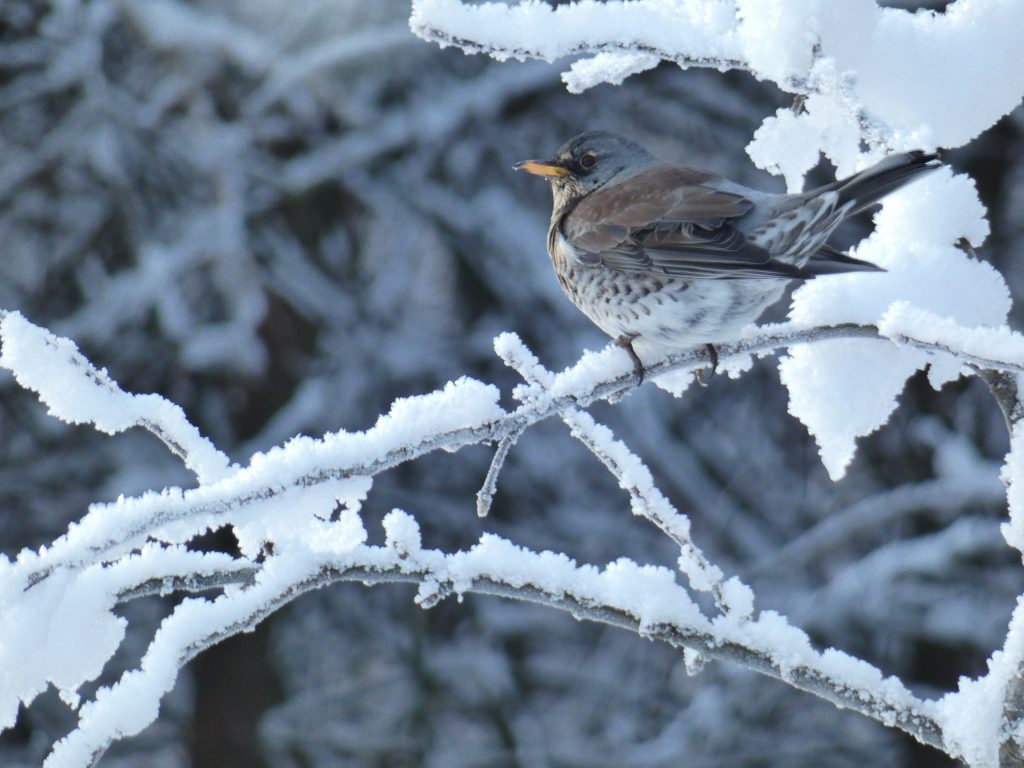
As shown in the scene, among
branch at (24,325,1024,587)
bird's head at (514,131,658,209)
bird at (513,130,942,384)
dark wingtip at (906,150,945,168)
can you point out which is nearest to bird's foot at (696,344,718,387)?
bird at (513,130,942,384)

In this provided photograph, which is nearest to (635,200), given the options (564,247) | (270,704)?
(564,247)

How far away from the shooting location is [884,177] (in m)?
1.93

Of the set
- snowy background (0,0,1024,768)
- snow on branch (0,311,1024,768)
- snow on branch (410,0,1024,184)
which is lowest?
snowy background (0,0,1024,768)

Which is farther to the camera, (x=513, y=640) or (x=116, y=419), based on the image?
(x=513, y=640)

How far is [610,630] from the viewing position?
591 cm

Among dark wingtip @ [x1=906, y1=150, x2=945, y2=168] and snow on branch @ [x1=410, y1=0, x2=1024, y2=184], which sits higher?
snow on branch @ [x1=410, y1=0, x2=1024, y2=184]

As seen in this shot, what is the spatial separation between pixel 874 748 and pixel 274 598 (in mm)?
4699

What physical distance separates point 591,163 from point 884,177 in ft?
5.31

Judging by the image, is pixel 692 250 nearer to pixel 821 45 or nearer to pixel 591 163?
pixel 821 45

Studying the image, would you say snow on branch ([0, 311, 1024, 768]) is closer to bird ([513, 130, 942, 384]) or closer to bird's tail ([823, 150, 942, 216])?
bird's tail ([823, 150, 942, 216])

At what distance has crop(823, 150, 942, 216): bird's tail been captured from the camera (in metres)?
1.85

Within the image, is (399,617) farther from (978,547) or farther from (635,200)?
(635,200)

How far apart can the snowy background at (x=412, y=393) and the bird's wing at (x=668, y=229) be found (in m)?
2.59

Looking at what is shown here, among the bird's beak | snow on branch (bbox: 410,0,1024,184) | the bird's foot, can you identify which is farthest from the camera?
the bird's beak
